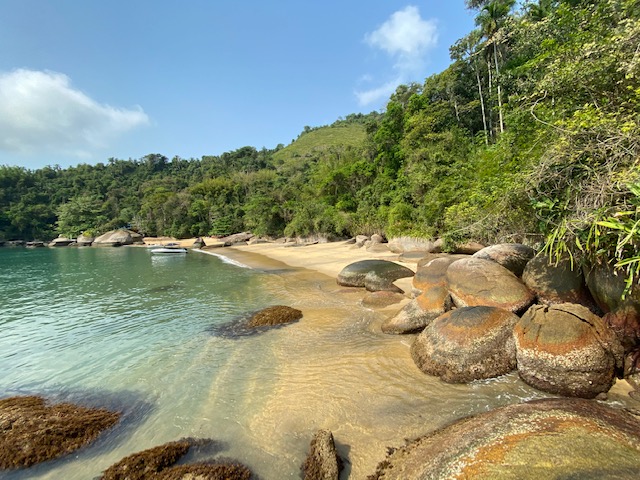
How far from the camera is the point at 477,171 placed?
1853 centimetres

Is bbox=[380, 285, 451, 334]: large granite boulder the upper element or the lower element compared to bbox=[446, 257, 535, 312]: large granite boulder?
lower

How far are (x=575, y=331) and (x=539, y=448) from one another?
2845 mm

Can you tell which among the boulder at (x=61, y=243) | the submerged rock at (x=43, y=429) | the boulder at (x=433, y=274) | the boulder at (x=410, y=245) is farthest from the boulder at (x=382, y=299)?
the boulder at (x=61, y=243)

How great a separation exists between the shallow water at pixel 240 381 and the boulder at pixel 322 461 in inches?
6.3

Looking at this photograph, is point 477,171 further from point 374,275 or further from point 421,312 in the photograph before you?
point 421,312

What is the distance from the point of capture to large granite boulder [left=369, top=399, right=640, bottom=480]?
2740mm

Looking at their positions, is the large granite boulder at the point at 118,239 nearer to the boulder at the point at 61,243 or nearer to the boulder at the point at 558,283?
the boulder at the point at 61,243

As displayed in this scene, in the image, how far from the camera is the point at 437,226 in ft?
69.4

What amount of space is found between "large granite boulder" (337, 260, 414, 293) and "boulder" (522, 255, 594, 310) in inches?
197

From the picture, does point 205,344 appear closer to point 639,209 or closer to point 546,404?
point 546,404

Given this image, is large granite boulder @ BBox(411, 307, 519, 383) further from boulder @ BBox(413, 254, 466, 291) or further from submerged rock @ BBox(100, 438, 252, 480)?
submerged rock @ BBox(100, 438, 252, 480)

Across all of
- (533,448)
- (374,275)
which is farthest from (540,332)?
(374,275)

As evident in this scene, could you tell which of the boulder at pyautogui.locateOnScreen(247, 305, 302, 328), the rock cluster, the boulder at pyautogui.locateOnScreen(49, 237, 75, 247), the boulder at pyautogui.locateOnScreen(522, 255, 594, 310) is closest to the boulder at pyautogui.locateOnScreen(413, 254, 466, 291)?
the rock cluster

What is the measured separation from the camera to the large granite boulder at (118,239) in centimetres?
6156
